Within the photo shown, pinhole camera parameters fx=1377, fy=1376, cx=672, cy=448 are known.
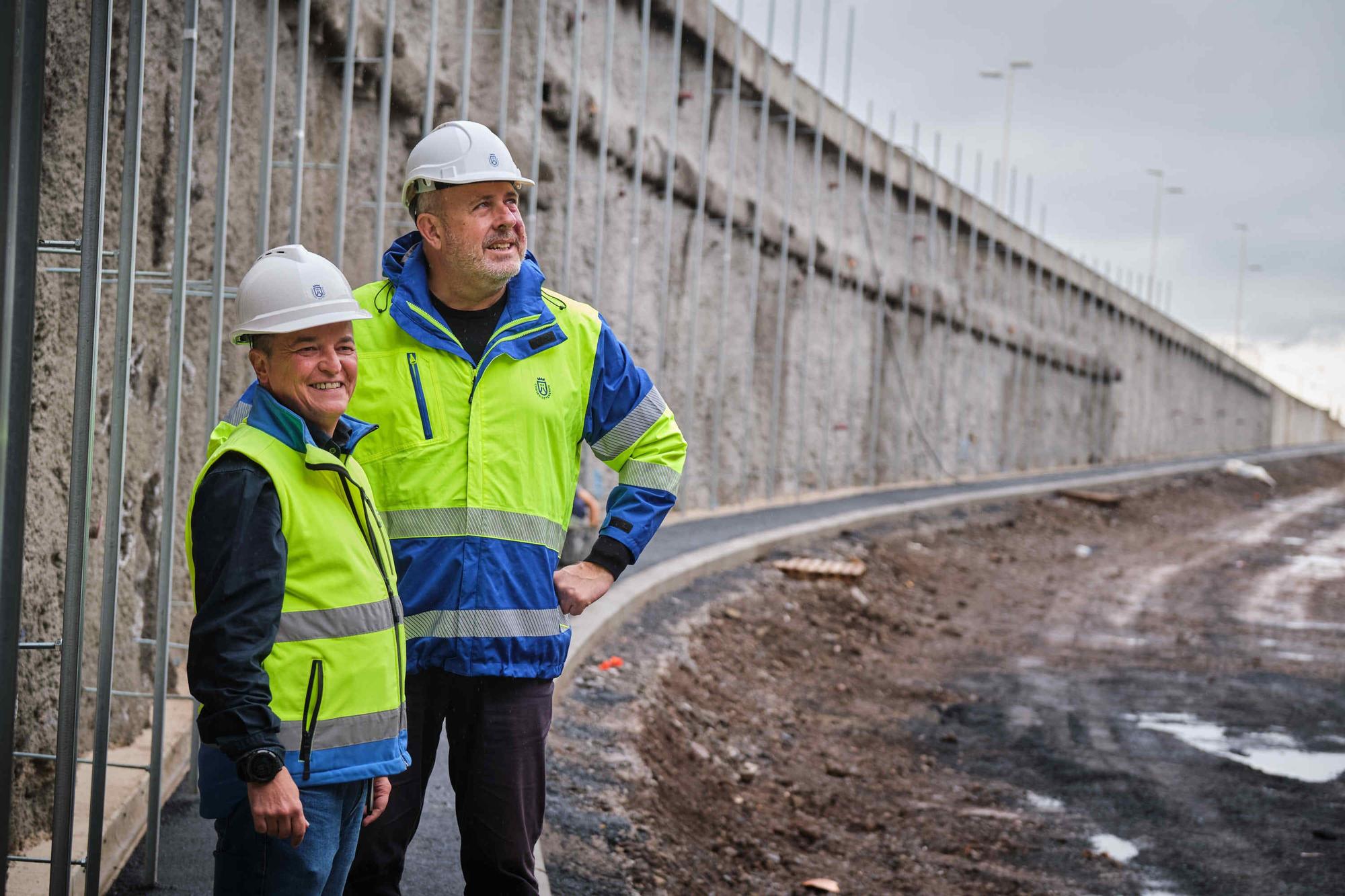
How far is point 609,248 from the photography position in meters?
14.2

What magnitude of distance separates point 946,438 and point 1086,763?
18182mm

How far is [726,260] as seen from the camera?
1589 centimetres

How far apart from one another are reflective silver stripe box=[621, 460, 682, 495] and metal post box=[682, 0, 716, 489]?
11344 millimetres

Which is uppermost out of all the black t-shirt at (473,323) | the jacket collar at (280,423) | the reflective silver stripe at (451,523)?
the black t-shirt at (473,323)

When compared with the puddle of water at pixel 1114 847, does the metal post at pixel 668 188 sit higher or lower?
higher

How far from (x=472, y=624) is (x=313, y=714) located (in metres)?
0.61

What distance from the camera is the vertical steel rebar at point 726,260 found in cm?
1590

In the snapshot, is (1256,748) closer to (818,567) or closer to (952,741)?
(952,741)

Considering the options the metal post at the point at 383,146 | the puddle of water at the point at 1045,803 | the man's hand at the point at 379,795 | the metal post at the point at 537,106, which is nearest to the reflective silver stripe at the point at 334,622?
the man's hand at the point at 379,795

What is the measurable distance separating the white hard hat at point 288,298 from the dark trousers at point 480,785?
3.01 feet

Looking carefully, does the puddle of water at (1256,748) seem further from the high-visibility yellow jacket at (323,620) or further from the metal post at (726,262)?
the metal post at (726,262)

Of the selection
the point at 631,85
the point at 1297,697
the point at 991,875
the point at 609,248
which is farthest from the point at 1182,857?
the point at 631,85

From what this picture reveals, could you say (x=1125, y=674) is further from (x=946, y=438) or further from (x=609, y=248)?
(x=946, y=438)

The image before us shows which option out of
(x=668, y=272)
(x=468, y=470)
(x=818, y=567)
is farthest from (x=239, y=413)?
(x=668, y=272)
